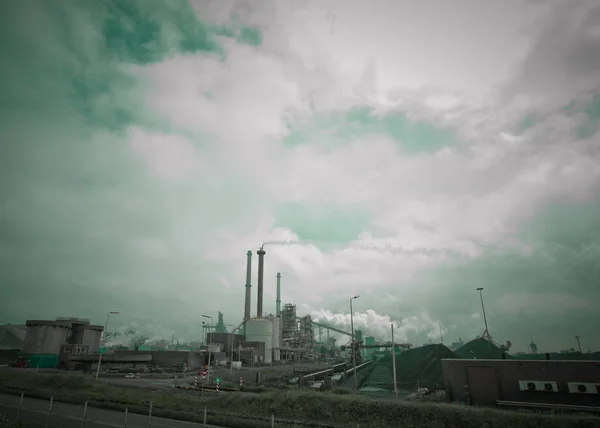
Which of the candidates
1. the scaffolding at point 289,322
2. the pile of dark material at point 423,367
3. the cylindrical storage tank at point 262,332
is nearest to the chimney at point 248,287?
the cylindrical storage tank at point 262,332

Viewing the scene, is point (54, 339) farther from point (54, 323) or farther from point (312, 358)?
point (312, 358)

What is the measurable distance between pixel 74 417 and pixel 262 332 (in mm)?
105174

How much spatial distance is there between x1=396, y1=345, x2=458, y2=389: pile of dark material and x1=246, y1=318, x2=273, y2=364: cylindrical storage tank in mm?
71791

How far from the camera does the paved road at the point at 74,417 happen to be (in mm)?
23922

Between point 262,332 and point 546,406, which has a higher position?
point 262,332

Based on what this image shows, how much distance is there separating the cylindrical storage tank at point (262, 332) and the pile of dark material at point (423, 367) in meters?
71.8

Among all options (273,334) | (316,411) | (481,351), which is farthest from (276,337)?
(316,411)

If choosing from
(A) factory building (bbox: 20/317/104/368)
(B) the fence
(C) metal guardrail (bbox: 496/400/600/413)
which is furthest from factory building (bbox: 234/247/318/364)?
(C) metal guardrail (bbox: 496/400/600/413)

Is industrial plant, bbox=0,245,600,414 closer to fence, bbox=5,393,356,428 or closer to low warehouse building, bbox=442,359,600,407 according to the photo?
low warehouse building, bbox=442,359,600,407

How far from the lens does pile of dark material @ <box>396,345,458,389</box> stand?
4966 cm

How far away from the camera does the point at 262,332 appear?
127m

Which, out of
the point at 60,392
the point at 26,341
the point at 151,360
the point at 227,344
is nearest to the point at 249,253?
the point at 227,344

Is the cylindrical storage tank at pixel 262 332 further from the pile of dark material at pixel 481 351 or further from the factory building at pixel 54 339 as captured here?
the pile of dark material at pixel 481 351

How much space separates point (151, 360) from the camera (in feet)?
289
